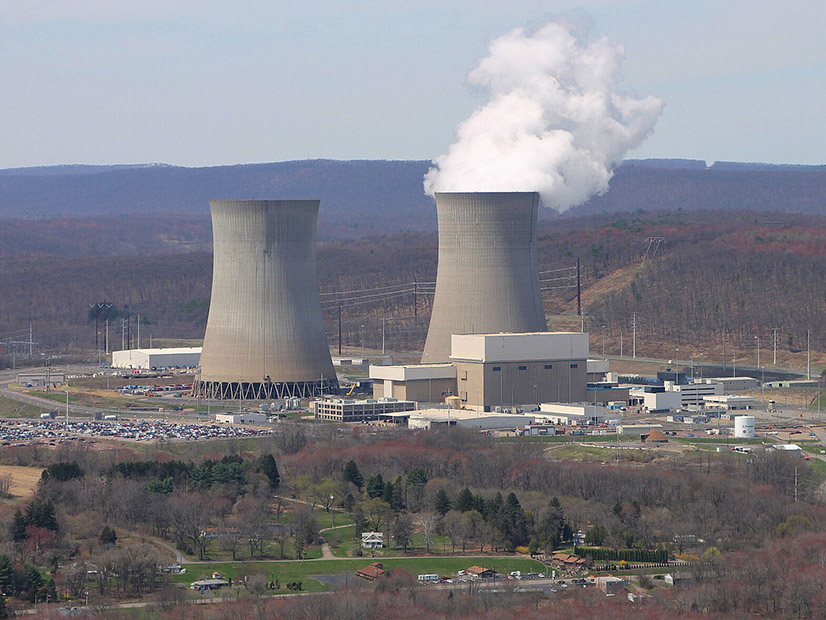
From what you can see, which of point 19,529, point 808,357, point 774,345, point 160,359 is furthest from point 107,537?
point 774,345

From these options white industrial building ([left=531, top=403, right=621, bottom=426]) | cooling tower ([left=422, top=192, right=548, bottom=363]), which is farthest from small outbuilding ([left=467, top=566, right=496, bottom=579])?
cooling tower ([left=422, top=192, right=548, bottom=363])

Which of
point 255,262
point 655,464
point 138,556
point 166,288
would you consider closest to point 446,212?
point 255,262

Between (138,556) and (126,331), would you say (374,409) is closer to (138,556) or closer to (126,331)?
(138,556)

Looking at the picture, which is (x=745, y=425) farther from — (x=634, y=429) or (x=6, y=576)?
(x=6, y=576)

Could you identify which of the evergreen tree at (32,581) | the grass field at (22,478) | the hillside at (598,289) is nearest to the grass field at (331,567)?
the evergreen tree at (32,581)

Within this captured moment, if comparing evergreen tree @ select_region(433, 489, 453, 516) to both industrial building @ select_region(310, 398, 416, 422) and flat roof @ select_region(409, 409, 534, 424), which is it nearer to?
flat roof @ select_region(409, 409, 534, 424)

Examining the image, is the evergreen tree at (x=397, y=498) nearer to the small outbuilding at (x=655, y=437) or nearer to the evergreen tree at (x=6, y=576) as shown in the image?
the small outbuilding at (x=655, y=437)
